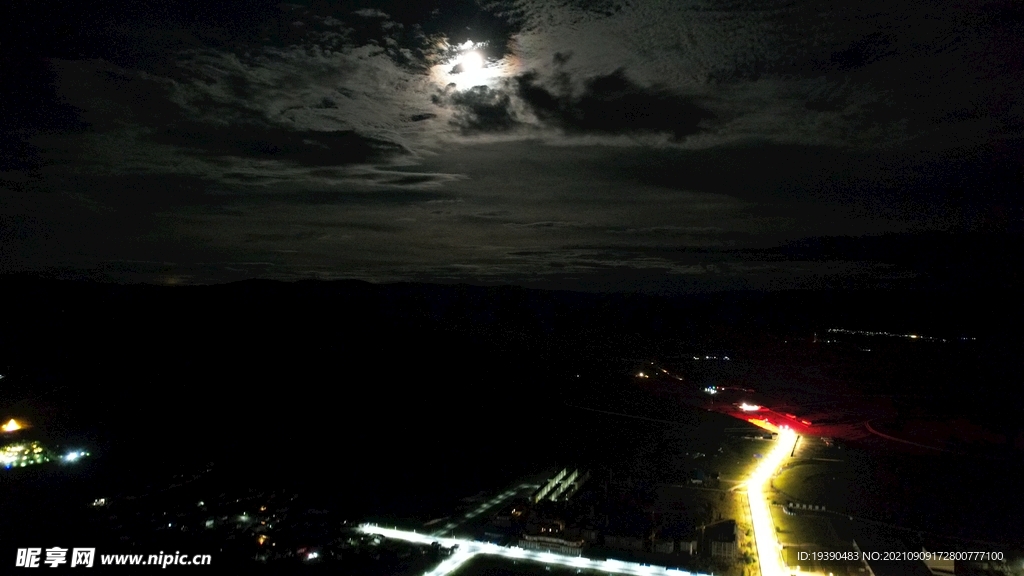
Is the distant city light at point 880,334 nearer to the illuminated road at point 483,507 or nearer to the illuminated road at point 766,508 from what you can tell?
the illuminated road at point 766,508

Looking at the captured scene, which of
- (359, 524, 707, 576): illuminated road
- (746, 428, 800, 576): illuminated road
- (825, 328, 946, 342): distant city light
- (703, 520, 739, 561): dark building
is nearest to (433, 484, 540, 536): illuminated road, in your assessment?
(359, 524, 707, 576): illuminated road

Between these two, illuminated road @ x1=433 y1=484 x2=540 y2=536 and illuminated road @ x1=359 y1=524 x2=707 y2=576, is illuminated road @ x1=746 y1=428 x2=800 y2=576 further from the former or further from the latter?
illuminated road @ x1=433 y1=484 x2=540 y2=536

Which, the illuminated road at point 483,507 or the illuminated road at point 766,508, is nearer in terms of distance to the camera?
the illuminated road at point 766,508

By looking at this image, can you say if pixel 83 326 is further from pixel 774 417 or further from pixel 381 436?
pixel 774 417

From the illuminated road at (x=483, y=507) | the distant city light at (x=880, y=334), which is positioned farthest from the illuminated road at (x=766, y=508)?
the distant city light at (x=880, y=334)

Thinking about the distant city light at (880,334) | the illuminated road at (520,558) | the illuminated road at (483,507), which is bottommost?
the illuminated road at (520,558)

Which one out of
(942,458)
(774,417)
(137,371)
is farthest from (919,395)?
(137,371)

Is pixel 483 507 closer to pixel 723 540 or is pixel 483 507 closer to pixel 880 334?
pixel 723 540
